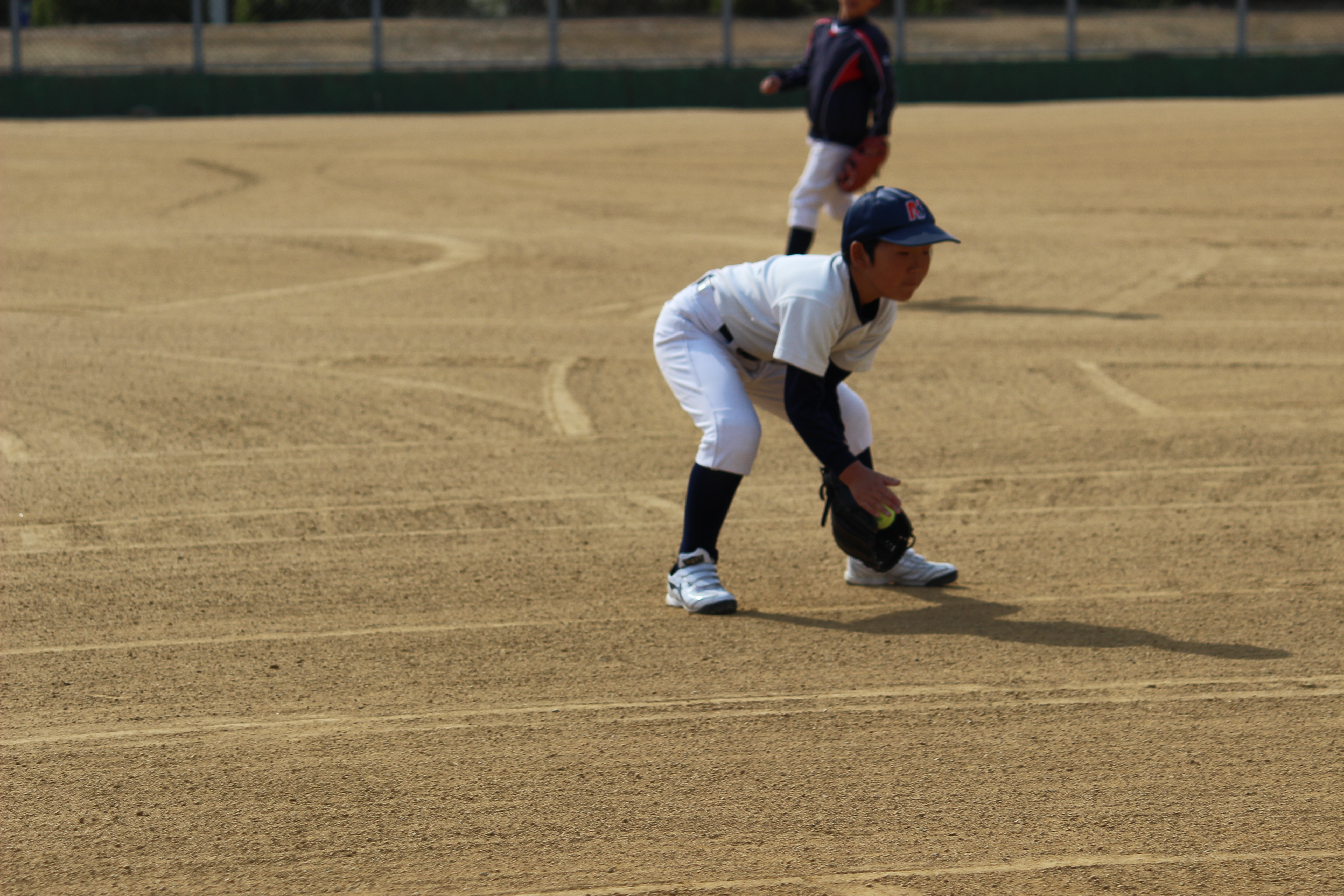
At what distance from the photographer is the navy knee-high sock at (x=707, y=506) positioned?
193 inches

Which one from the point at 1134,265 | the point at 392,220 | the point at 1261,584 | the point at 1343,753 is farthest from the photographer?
the point at 392,220

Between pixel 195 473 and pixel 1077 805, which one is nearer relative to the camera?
pixel 1077 805

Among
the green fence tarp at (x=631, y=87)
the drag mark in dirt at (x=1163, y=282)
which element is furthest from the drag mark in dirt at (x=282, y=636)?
the green fence tarp at (x=631, y=87)

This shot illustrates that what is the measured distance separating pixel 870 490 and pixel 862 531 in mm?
484

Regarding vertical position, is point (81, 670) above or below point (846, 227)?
below

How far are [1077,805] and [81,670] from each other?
3005 mm

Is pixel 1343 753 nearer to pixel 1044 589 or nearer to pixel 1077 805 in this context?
pixel 1077 805

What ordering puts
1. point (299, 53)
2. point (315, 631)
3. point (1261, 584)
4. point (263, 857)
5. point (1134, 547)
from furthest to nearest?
point (299, 53) → point (1134, 547) → point (1261, 584) → point (315, 631) → point (263, 857)

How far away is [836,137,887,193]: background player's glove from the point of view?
387 inches

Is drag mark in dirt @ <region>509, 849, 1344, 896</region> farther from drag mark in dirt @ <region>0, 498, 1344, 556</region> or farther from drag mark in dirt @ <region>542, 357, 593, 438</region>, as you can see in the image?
drag mark in dirt @ <region>542, 357, 593, 438</region>

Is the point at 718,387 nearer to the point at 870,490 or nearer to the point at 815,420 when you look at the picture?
the point at 815,420

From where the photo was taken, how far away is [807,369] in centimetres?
448

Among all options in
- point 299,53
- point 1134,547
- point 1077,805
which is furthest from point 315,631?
point 299,53

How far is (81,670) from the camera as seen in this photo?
14.5 ft
